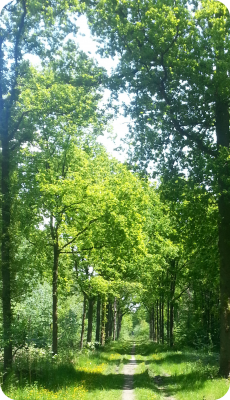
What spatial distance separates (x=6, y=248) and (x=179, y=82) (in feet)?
29.8

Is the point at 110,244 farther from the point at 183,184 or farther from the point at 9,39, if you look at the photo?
the point at 9,39

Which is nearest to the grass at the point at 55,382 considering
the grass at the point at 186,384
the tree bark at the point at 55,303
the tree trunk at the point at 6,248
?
the tree trunk at the point at 6,248

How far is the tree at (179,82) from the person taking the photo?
12445mm

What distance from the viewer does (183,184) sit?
14.0m

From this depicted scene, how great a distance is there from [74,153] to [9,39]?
6.88 meters

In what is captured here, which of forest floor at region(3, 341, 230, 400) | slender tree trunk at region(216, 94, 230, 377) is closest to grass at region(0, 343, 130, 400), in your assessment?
forest floor at region(3, 341, 230, 400)

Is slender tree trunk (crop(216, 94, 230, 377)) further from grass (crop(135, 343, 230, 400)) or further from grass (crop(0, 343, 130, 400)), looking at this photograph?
grass (crop(0, 343, 130, 400))

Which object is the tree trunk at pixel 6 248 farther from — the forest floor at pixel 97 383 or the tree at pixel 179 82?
the tree at pixel 179 82

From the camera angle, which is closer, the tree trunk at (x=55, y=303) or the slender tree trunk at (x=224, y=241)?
the slender tree trunk at (x=224, y=241)

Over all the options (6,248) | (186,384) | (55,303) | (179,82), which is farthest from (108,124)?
(186,384)

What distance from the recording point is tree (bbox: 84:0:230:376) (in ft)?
40.8

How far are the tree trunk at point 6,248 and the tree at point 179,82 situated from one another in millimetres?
5066

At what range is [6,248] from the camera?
14.2 m

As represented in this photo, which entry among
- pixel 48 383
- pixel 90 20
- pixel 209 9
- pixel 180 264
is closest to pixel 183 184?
pixel 209 9
